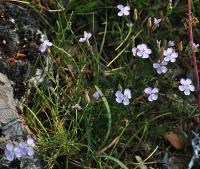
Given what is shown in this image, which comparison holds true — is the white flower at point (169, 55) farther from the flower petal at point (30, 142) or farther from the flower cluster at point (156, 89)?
the flower petal at point (30, 142)

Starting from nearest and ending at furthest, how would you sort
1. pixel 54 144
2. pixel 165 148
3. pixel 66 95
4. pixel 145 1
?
pixel 54 144 → pixel 66 95 → pixel 165 148 → pixel 145 1

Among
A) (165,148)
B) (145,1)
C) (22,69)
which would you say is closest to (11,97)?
(22,69)

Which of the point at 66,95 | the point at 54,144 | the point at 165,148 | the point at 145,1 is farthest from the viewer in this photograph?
the point at 145,1

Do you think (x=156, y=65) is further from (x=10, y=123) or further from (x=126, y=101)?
(x=10, y=123)

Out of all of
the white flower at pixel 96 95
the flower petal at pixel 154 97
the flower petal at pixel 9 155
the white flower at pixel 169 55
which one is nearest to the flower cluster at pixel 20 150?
the flower petal at pixel 9 155

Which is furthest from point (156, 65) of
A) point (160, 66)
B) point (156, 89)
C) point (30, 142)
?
point (30, 142)

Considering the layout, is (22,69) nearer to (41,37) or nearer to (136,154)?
(41,37)
